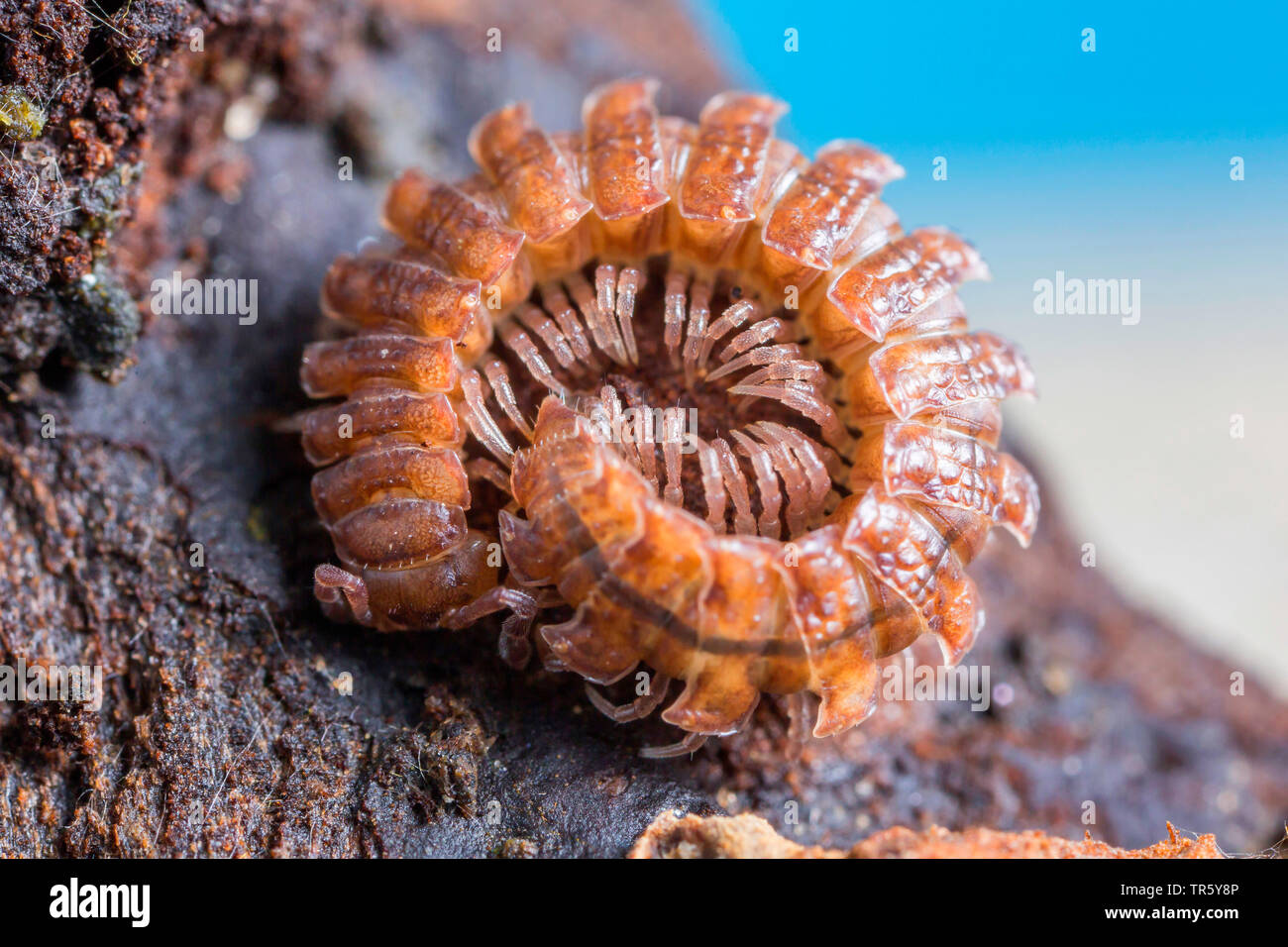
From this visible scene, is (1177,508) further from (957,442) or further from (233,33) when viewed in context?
(233,33)

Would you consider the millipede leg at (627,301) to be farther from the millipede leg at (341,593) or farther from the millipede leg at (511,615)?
the millipede leg at (341,593)

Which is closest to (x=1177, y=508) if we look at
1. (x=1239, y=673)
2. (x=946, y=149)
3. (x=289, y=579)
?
(x=1239, y=673)

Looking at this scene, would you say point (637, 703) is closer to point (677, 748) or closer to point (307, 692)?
point (677, 748)

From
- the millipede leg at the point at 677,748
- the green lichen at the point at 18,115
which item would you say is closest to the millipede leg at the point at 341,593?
the millipede leg at the point at 677,748

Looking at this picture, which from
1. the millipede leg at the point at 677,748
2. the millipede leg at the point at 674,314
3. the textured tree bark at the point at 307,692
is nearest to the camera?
the textured tree bark at the point at 307,692

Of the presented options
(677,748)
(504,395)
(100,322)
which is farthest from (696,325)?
(100,322)

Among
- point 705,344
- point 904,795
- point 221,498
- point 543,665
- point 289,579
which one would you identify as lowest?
point 904,795

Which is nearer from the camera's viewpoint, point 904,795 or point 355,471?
point 355,471
